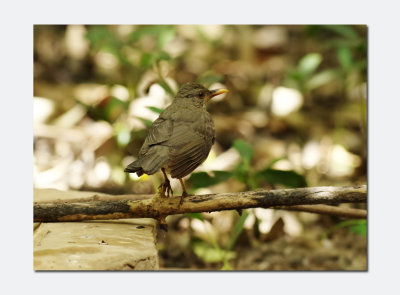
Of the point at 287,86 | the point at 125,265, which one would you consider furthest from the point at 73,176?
the point at 287,86

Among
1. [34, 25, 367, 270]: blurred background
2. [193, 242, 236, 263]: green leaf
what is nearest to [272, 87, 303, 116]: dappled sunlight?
[34, 25, 367, 270]: blurred background

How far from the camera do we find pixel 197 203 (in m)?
3.15

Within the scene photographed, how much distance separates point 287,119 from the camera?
640cm

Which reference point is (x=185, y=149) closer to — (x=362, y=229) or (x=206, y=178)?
(x=206, y=178)

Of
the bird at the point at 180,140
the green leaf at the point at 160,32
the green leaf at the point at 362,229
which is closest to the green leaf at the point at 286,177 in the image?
the green leaf at the point at 362,229

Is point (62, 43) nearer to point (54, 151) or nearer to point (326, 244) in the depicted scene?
point (54, 151)

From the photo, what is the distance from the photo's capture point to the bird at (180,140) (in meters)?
3.10

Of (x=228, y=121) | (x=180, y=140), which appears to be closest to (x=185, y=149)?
(x=180, y=140)

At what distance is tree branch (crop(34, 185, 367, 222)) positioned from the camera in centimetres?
306

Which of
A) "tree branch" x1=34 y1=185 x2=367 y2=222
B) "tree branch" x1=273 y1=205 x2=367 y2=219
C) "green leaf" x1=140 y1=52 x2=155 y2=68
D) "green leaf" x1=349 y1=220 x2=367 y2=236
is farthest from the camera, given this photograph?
"green leaf" x1=140 y1=52 x2=155 y2=68

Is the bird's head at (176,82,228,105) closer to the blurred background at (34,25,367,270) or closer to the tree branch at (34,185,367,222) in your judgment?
the blurred background at (34,25,367,270)

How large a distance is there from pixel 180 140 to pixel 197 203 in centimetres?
43

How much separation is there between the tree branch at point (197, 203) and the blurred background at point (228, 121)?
0.66m

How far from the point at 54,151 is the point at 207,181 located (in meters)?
2.09
